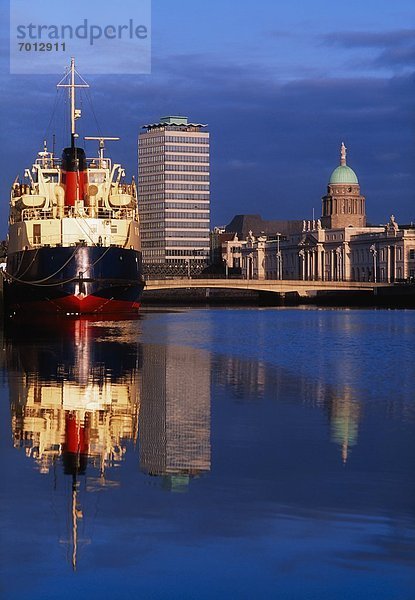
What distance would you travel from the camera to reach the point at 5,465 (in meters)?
20.7

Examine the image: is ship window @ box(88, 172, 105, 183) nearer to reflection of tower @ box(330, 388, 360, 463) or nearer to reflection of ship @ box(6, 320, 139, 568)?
reflection of ship @ box(6, 320, 139, 568)

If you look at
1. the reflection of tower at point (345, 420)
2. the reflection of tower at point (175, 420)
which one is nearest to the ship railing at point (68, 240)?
the reflection of tower at point (175, 420)

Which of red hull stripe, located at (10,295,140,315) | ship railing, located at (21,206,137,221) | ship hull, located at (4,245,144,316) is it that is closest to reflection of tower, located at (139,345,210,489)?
red hull stripe, located at (10,295,140,315)

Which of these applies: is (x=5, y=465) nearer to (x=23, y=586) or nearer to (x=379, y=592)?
(x=23, y=586)

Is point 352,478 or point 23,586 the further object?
point 352,478

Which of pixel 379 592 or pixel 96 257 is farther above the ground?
pixel 96 257

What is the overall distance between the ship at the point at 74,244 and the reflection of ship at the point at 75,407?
33.7 m

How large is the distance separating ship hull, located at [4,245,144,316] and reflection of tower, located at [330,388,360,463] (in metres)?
56.4

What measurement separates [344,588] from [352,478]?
6.15 m

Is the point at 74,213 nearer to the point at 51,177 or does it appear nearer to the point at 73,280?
the point at 73,280

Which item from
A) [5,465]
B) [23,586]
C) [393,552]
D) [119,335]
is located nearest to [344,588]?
[393,552]

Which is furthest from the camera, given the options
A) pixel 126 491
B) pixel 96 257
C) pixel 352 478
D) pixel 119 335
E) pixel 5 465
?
pixel 96 257

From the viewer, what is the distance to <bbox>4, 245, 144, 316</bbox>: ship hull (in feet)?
294

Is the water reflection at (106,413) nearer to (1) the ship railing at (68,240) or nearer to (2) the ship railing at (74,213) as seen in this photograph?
(1) the ship railing at (68,240)
